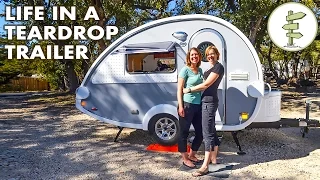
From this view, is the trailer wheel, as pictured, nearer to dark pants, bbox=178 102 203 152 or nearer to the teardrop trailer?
the teardrop trailer

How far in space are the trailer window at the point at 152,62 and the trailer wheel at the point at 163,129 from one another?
0.88 meters

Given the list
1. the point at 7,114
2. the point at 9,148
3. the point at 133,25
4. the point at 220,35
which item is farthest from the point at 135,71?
the point at 133,25

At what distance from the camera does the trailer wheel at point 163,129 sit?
6.04 meters

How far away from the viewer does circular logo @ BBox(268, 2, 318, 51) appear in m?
9.77

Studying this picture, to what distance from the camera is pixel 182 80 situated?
4.66 metres

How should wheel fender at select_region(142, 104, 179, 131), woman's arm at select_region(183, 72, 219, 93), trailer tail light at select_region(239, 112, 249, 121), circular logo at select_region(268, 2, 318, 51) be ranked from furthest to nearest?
circular logo at select_region(268, 2, 318, 51) → wheel fender at select_region(142, 104, 179, 131) → trailer tail light at select_region(239, 112, 249, 121) → woman's arm at select_region(183, 72, 219, 93)

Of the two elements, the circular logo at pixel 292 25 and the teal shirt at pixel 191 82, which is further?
the circular logo at pixel 292 25

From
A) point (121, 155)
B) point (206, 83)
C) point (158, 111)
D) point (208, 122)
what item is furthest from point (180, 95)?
point (121, 155)

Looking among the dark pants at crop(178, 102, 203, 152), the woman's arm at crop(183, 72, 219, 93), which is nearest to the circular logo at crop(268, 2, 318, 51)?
the woman's arm at crop(183, 72, 219, 93)

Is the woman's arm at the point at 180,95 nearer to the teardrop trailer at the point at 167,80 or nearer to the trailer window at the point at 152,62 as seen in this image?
the teardrop trailer at the point at 167,80

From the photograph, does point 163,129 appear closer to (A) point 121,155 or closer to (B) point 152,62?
(A) point 121,155

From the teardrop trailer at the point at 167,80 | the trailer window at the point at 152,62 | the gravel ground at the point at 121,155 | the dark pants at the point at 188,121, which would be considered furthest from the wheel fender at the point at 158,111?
the dark pants at the point at 188,121

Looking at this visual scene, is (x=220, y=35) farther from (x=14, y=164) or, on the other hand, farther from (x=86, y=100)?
(x=14, y=164)

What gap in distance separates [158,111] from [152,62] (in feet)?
3.05
